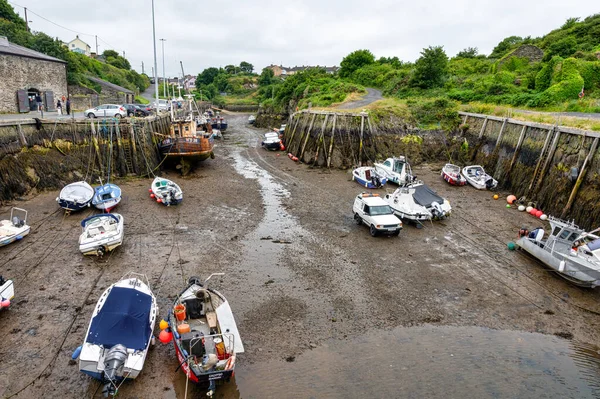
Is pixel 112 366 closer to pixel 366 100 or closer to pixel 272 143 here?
pixel 272 143

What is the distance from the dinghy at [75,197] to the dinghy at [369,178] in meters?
18.2

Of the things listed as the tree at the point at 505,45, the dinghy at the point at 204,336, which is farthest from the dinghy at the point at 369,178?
the tree at the point at 505,45

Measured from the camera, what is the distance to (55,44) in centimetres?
4716

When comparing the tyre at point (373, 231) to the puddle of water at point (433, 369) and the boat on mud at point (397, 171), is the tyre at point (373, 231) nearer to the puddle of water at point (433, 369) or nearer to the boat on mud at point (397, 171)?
the puddle of water at point (433, 369)

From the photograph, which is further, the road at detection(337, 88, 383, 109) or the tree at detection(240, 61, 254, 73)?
the tree at detection(240, 61, 254, 73)

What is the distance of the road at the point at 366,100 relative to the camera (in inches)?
1575

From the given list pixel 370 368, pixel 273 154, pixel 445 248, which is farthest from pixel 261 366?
pixel 273 154

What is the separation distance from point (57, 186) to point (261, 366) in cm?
2017

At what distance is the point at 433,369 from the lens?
9.95m

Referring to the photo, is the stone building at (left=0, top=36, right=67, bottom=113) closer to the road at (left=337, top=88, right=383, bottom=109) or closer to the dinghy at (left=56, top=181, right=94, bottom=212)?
the dinghy at (left=56, top=181, right=94, bottom=212)

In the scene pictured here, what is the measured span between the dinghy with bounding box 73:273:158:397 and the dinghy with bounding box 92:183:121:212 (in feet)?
35.4

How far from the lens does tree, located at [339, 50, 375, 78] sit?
216ft

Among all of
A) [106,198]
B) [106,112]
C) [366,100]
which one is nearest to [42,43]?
[106,112]

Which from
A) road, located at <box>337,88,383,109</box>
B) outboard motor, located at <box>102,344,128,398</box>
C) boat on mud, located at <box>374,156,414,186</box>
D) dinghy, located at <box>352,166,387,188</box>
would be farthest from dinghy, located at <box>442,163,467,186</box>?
outboard motor, located at <box>102,344,128,398</box>
